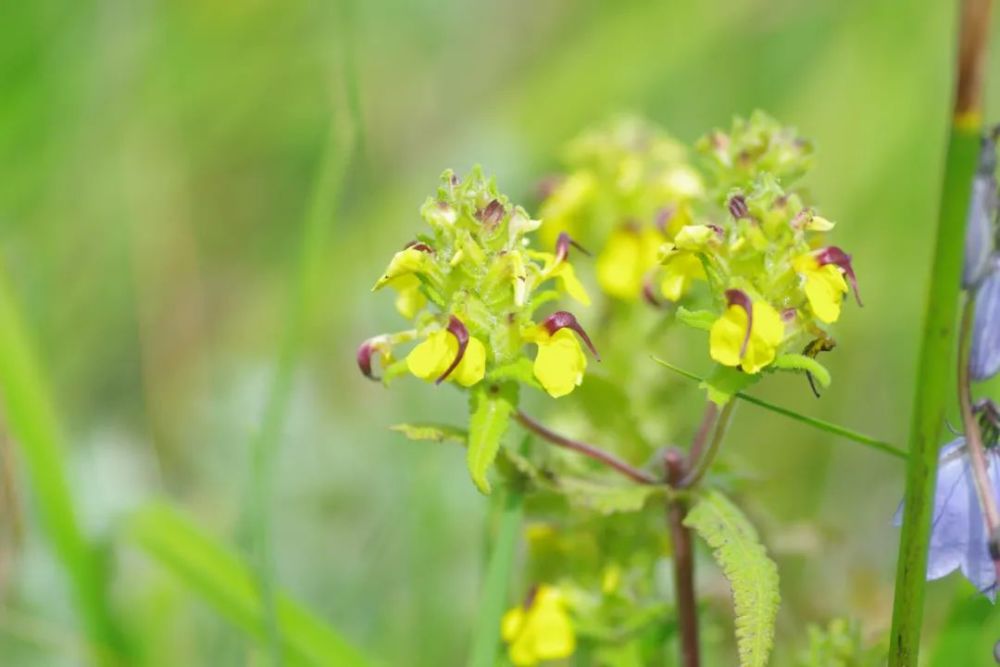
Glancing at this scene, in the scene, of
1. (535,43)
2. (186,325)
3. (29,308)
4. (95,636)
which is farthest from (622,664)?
(535,43)

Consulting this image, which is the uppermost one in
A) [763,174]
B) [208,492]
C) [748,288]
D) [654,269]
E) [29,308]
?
[29,308]

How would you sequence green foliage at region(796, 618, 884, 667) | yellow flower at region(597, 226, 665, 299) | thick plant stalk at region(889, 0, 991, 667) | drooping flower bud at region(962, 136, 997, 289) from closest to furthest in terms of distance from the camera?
1. thick plant stalk at region(889, 0, 991, 667)
2. drooping flower bud at region(962, 136, 997, 289)
3. green foliage at region(796, 618, 884, 667)
4. yellow flower at region(597, 226, 665, 299)

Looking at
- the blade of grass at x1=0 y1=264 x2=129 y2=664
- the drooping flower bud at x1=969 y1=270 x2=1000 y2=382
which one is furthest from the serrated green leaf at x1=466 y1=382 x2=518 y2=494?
the blade of grass at x1=0 y1=264 x2=129 y2=664

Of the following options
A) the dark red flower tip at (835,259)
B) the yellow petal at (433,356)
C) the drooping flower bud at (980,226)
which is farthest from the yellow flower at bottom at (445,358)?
the drooping flower bud at (980,226)

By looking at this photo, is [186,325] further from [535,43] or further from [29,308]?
[535,43]

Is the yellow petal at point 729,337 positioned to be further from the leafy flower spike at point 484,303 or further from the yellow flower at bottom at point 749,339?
the leafy flower spike at point 484,303

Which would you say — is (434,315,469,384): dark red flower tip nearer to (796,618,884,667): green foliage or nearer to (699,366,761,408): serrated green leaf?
(699,366,761,408): serrated green leaf
